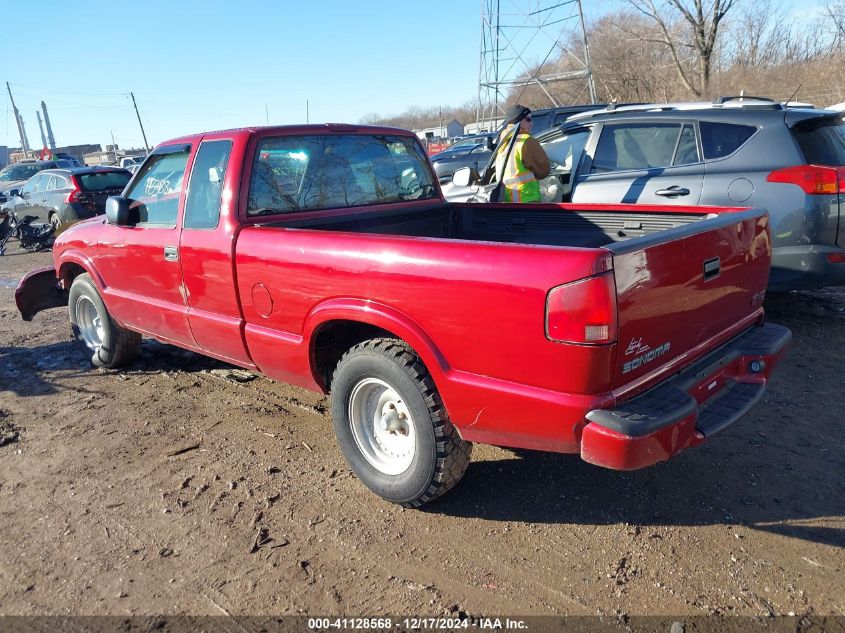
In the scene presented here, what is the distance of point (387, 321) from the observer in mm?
2789

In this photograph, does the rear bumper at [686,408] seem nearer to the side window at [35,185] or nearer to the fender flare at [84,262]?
the fender flare at [84,262]

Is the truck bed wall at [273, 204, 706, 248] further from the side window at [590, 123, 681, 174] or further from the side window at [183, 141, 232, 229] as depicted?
the side window at [590, 123, 681, 174]

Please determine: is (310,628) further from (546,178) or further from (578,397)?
(546,178)

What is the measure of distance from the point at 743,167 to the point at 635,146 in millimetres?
1057

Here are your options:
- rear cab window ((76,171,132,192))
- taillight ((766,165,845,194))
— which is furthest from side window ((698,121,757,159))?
rear cab window ((76,171,132,192))

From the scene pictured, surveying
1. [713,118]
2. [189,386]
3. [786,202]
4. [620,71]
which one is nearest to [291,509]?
[189,386]

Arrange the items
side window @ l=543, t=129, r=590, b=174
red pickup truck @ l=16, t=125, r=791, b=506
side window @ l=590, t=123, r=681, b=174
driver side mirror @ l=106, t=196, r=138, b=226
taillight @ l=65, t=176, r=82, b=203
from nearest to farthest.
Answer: red pickup truck @ l=16, t=125, r=791, b=506 → driver side mirror @ l=106, t=196, r=138, b=226 → side window @ l=590, t=123, r=681, b=174 → side window @ l=543, t=129, r=590, b=174 → taillight @ l=65, t=176, r=82, b=203

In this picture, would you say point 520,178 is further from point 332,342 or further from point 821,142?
point 332,342

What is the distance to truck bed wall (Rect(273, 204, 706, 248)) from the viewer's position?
12.3ft

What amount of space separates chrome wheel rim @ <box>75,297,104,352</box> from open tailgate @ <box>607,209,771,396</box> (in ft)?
15.2

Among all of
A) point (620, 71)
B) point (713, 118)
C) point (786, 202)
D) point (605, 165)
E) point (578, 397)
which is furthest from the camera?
point (620, 71)

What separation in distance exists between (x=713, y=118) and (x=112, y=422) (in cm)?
528

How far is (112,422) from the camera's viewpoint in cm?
428

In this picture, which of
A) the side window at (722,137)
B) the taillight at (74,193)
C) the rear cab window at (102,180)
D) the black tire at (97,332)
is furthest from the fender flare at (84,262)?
the rear cab window at (102,180)
